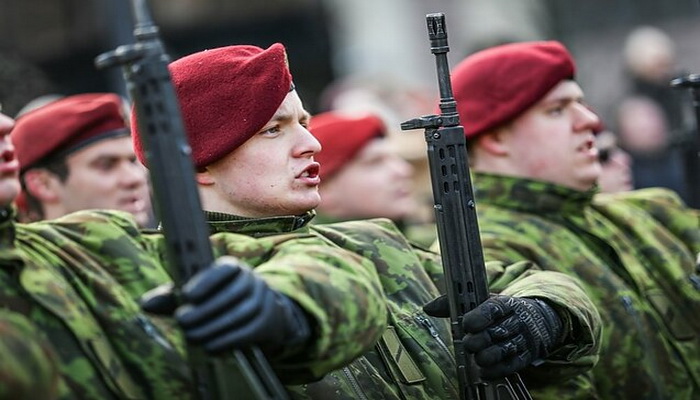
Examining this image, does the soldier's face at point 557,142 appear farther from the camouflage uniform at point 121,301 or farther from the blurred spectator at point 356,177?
the camouflage uniform at point 121,301

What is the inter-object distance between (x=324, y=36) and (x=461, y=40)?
1.72 m

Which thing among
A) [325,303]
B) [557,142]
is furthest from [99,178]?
[325,303]

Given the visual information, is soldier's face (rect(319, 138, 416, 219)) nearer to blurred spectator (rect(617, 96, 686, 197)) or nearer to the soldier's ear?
the soldier's ear

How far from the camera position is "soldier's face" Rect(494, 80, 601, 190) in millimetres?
6789

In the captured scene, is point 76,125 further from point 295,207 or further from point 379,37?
point 379,37

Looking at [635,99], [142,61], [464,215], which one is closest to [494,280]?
[464,215]

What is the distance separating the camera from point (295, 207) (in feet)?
16.3

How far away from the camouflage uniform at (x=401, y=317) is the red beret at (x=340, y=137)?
10.3 feet

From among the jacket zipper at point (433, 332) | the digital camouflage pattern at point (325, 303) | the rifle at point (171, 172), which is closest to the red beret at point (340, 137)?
the jacket zipper at point (433, 332)

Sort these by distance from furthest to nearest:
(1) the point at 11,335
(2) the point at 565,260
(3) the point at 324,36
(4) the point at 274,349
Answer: (3) the point at 324,36 → (2) the point at 565,260 → (4) the point at 274,349 → (1) the point at 11,335

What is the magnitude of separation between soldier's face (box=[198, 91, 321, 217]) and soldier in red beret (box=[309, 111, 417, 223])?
375 cm

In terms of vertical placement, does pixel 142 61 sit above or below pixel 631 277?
above

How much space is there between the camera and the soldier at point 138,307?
372cm

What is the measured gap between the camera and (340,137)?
889 cm
